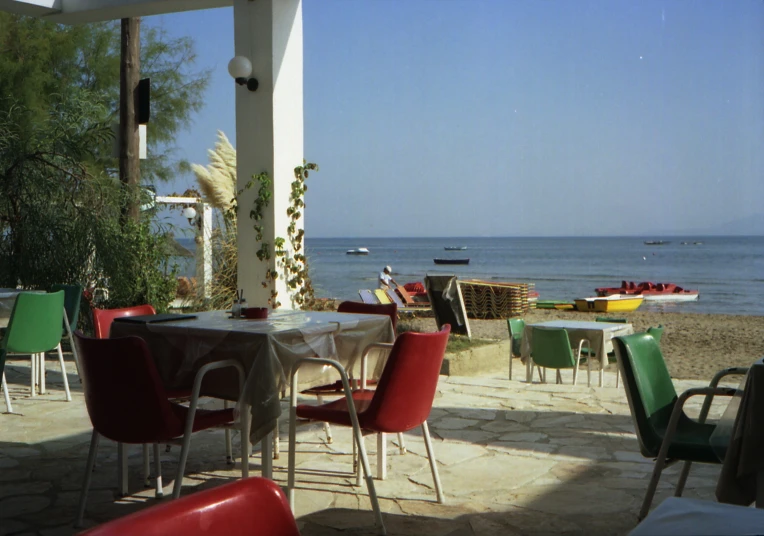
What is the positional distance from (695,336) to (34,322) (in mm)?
12636

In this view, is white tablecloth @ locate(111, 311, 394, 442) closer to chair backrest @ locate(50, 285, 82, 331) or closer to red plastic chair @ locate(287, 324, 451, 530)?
red plastic chair @ locate(287, 324, 451, 530)

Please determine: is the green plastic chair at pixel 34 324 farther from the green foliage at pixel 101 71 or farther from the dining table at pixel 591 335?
the green foliage at pixel 101 71

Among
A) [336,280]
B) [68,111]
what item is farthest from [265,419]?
[336,280]

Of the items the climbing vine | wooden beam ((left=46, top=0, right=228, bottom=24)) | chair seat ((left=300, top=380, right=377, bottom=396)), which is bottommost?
chair seat ((left=300, top=380, right=377, bottom=396))

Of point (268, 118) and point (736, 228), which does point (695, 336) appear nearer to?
point (268, 118)

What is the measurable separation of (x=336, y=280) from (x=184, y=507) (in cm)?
4176

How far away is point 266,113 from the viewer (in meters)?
7.16

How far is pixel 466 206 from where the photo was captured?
215 ft

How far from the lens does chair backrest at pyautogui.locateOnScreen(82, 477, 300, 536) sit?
1.14 meters

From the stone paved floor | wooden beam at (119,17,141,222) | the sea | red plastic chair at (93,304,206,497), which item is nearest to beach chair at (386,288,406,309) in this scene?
wooden beam at (119,17,141,222)

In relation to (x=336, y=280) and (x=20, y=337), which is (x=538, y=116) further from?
(x=20, y=337)

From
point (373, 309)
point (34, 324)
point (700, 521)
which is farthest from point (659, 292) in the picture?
point (700, 521)

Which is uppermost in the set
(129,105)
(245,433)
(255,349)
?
(129,105)

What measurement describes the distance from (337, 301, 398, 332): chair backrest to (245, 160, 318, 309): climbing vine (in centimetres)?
246
